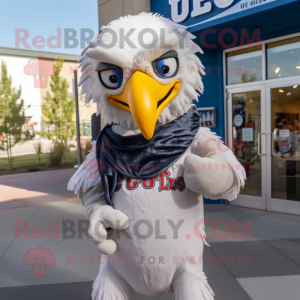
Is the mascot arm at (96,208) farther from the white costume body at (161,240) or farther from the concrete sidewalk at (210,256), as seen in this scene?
the concrete sidewalk at (210,256)

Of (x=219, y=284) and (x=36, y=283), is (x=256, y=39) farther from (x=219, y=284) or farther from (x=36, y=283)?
(x=36, y=283)

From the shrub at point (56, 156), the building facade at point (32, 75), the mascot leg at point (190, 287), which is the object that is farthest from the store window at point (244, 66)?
the building facade at point (32, 75)

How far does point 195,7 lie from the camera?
489cm

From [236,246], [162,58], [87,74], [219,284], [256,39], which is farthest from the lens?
[256,39]

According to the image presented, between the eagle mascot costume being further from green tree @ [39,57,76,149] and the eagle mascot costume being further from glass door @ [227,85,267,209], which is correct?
green tree @ [39,57,76,149]

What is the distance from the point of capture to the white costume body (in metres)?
1.54

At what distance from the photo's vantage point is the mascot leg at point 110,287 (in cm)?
160

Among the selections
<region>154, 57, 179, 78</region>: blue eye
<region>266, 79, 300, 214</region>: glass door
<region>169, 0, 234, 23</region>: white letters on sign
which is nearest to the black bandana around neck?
<region>154, 57, 179, 78</region>: blue eye

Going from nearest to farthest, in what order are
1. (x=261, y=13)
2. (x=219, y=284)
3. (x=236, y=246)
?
1. (x=219, y=284)
2. (x=236, y=246)
3. (x=261, y=13)

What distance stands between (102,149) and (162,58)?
58cm

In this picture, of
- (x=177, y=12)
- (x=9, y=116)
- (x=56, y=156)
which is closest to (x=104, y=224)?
(x=177, y=12)

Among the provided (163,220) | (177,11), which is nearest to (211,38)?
(177,11)

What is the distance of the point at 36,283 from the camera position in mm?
2984

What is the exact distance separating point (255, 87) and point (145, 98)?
4.43m
